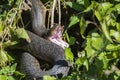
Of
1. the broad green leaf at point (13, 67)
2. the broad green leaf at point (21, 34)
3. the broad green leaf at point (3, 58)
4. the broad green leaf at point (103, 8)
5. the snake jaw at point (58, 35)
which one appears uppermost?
the broad green leaf at point (103, 8)

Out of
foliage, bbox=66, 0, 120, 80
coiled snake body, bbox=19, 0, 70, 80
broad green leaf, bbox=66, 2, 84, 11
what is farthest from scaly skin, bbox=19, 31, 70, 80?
foliage, bbox=66, 0, 120, 80

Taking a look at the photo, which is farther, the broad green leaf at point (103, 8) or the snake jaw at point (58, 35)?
the snake jaw at point (58, 35)

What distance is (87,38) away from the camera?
217cm

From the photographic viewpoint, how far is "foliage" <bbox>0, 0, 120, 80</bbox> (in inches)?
82.0

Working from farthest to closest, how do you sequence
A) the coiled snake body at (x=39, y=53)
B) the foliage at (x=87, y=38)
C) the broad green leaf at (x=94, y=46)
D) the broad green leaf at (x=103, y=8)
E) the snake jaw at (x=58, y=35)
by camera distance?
the snake jaw at (x=58, y=35) < the coiled snake body at (x=39, y=53) < the broad green leaf at (x=103, y=8) < the foliage at (x=87, y=38) < the broad green leaf at (x=94, y=46)

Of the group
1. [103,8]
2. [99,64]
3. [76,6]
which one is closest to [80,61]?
[99,64]

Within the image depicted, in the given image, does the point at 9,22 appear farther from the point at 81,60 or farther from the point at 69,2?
the point at 81,60

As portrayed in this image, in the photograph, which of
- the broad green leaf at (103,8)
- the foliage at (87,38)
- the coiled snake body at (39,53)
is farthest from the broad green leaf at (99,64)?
the coiled snake body at (39,53)

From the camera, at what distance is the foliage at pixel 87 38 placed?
Result: 2.08 meters

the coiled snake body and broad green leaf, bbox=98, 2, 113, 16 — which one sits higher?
broad green leaf, bbox=98, 2, 113, 16

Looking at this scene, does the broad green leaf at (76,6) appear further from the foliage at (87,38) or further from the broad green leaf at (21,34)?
the broad green leaf at (21,34)

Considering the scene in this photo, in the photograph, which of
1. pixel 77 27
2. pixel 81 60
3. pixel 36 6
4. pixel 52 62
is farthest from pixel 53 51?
pixel 81 60

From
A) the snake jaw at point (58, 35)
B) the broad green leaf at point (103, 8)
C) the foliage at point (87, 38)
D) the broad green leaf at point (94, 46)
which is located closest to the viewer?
the broad green leaf at point (94, 46)

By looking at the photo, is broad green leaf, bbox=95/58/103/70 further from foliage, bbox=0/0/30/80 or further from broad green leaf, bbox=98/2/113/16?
foliage, bbox=0/0/30/80
